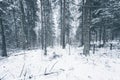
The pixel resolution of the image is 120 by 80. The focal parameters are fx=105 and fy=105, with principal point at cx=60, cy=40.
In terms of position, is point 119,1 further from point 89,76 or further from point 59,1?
point 89,76

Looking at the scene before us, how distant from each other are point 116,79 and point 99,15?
48.0 ft

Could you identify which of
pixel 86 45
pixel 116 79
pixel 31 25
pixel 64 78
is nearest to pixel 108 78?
pixel 116 79

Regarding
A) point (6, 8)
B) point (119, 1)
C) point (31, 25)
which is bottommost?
point (31, 25)

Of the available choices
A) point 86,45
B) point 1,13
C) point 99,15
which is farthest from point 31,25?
point 86,45

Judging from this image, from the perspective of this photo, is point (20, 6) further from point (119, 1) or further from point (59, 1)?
point (119, 1)

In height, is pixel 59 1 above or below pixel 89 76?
above

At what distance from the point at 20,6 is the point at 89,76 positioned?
61.6 ft

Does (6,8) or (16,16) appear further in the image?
(16,16)

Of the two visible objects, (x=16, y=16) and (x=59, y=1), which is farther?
(x=16, y=16)

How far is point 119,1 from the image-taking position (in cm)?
1628

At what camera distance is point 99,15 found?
18234mm

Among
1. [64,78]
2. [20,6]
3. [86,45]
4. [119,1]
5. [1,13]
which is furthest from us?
[20,6]

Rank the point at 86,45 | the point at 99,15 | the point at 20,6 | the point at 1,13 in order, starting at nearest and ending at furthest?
the point at 86,45 → the point at 1,13 → the point at 99,15 → the point at 20,6

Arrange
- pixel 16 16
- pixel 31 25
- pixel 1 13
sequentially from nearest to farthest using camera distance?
pixel 1 13
pixel 31 25
pixel 16 16
